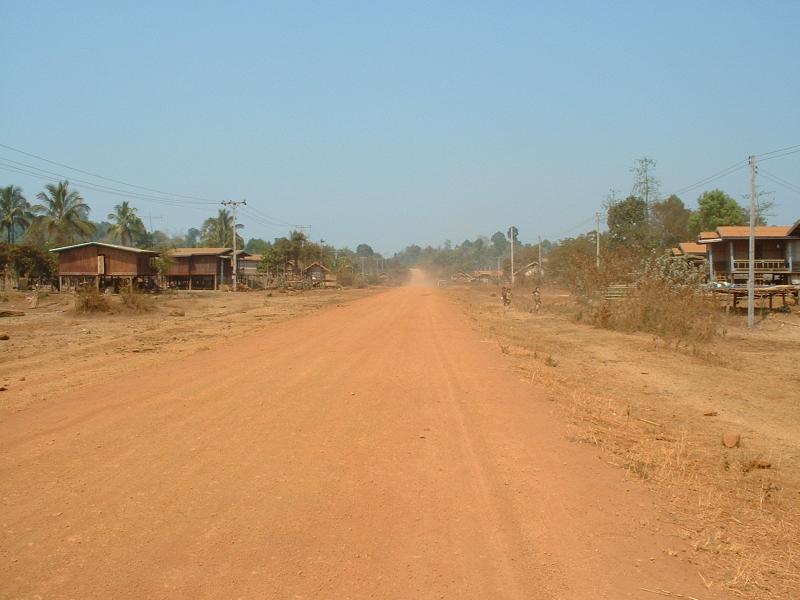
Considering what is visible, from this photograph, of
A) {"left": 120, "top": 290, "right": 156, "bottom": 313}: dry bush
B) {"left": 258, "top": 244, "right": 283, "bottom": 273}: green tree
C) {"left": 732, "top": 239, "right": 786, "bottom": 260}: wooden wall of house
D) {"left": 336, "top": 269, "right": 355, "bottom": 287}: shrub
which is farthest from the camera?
{"left": 336, "top": 269, "right": 355, "bottom": 287}: shrub

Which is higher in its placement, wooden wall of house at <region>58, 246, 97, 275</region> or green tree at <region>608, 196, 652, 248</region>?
green tree at <region>608, 196, 652, 248</region>

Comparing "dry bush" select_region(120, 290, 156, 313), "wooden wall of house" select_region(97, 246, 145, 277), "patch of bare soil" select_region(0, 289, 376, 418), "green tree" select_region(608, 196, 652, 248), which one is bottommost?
"patch of bare soil" select_region(0, 289, 376, 418)

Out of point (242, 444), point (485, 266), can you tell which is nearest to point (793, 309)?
point (242, 444)

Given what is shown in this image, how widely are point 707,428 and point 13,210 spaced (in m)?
73.1

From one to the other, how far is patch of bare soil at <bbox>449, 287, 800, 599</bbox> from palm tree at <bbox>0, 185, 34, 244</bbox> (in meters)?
63.1

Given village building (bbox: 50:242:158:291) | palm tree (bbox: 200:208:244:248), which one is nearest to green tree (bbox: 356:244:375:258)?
palm tree (bbox: 200:208:244:248)

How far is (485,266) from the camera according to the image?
554 ft

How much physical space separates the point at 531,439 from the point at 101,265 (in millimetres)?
41535

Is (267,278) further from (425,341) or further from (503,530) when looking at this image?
(503,530)

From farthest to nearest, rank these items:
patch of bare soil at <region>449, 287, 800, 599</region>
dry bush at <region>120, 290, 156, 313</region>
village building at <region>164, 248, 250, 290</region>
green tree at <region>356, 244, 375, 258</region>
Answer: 1. green tree at <region>356, 244, 375, 258</region>
2. village building at <region>164, 248, 250, 290</region>
3. dry bush at <region>120, 290, 156, 313</region>
4. patch of bare soil at <region>449, 287, 800, 599</region>

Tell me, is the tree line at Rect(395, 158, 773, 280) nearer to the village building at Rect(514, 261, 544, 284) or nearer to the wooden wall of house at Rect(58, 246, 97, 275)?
the village building at Rect(514, 261, 544, 284)

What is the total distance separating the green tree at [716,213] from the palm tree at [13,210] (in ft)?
234

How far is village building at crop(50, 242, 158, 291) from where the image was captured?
1681 inches

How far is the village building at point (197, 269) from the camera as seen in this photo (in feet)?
204
